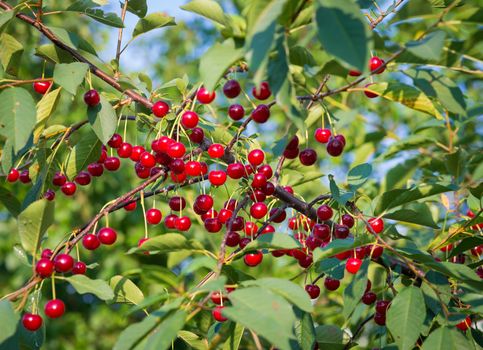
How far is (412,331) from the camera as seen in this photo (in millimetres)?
1109

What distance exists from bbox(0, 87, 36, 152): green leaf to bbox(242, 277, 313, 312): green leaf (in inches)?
20.9

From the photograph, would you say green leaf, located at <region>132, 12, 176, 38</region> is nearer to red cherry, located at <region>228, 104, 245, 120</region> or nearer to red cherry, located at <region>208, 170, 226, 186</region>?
red cherry, located at <region>228, 104, 245, 120</region>

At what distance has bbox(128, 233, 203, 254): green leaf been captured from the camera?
957mm

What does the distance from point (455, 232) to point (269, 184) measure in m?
0.45

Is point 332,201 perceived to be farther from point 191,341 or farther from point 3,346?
point 3,346

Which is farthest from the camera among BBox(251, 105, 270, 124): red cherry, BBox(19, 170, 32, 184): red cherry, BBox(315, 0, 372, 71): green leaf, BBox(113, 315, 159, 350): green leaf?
BBox(19, 170, 32, 184): red cherry

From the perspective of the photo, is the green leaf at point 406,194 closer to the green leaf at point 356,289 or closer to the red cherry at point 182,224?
the green leaf at point 356,289

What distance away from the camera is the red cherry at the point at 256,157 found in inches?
51.9

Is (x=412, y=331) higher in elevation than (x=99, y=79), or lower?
lower

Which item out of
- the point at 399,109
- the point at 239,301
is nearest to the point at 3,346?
the point at 239,301

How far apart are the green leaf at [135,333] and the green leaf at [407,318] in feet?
1.61

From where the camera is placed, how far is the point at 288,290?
0.94 m

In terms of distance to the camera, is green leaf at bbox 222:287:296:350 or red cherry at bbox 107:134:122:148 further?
red cherry at bbox 107:134:122:148

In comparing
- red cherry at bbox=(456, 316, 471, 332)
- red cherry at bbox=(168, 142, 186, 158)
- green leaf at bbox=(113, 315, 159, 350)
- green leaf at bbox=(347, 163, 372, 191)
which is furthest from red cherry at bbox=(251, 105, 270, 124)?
red cherry at bbox=(456, 316, 471, 332)
